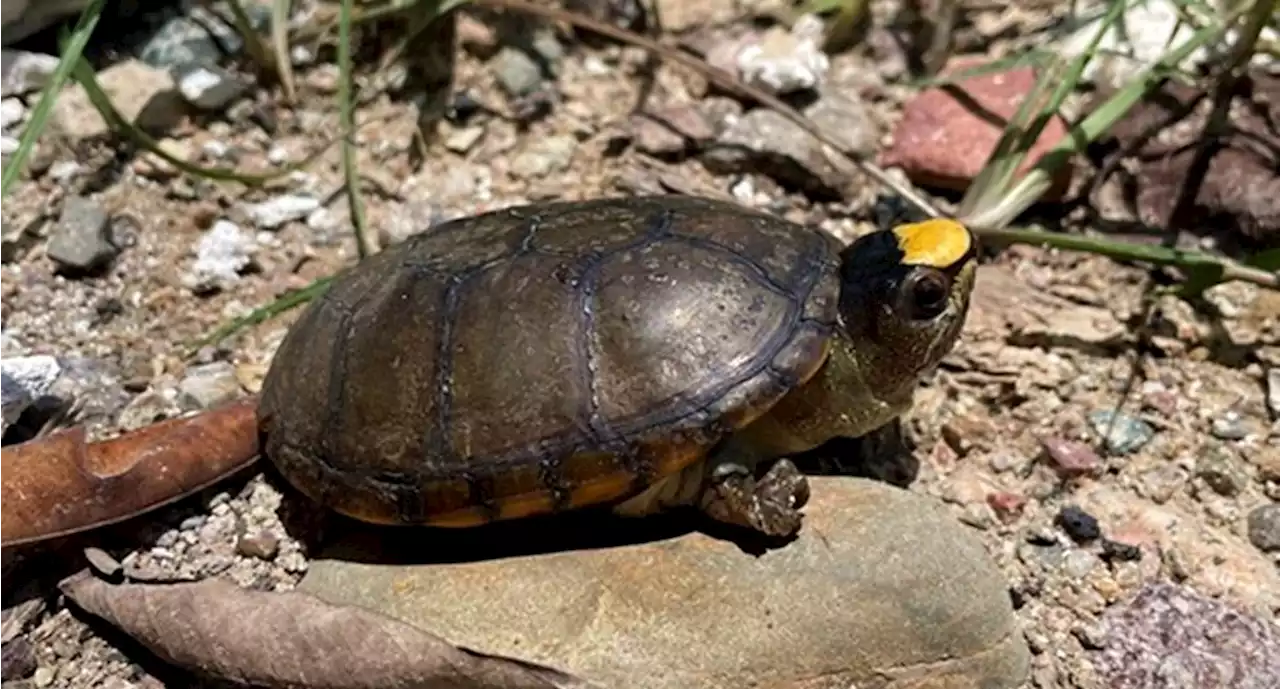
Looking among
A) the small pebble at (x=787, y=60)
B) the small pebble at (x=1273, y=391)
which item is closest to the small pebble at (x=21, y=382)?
the small pebble at (x=787, y=60)

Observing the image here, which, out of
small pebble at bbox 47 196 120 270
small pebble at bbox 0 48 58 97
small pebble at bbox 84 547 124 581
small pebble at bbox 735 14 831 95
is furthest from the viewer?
small pebble at bbox 735 14 831 95

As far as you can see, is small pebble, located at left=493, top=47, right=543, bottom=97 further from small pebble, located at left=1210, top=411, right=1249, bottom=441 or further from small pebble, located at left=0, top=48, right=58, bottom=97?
small pebble, located at left=1210, top=411, right=1249, bottom=441

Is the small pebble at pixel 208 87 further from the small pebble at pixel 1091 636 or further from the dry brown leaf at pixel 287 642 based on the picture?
the small pebble at pixel 1091 636

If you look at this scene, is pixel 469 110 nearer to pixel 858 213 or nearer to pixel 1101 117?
pixel 858 213

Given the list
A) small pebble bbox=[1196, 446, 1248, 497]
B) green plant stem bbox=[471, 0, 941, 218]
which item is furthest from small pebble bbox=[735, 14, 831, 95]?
small pebble bbox=[1196, 446, 1248, 497]

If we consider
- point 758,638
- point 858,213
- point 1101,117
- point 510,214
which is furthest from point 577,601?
point 1101,117

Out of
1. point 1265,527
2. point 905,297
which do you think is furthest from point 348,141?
point 1265,527

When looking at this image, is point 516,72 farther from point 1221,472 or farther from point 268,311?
point 1221,472

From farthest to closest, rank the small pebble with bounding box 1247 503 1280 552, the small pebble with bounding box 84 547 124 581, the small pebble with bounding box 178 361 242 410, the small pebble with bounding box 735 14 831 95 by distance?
the small pebble with bounding box 735 14 831 95, the small pebble with bounding box 178 361 242 410, the small pebble with bounding box 1247 503 1280 552, the small pebble with bounding box 84 547 124 581
